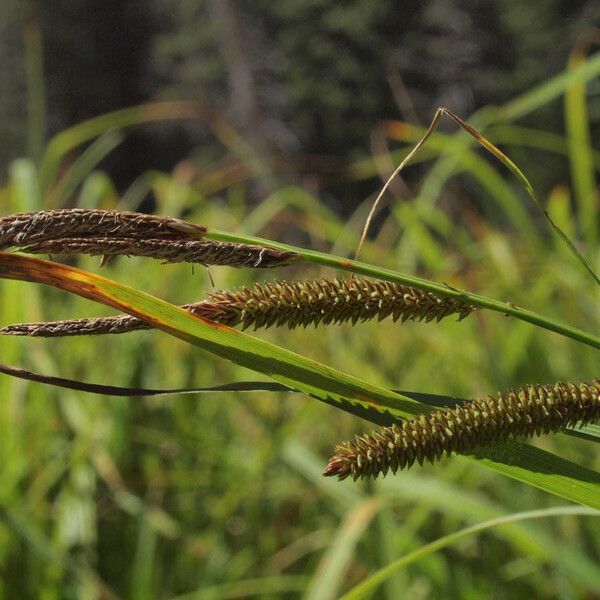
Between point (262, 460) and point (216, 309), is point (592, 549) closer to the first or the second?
point (262, 460)

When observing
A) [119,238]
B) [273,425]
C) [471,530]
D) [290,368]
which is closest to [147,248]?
[119,238]

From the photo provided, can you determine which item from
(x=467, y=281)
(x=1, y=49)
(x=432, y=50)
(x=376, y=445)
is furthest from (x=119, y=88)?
(x=376, y=445)

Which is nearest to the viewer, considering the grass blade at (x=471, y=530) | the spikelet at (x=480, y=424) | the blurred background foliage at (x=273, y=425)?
the spikelet at (x=480, y=424)

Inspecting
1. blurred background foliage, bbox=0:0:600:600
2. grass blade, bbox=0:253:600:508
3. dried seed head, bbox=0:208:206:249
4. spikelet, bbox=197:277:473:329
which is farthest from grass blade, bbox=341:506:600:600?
blurred background foliage, bbox=0:0:600:600

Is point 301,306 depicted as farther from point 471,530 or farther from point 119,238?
point 471,530

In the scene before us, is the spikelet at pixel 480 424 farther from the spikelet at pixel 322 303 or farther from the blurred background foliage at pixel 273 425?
the blurred background foliage at pixel 273 425

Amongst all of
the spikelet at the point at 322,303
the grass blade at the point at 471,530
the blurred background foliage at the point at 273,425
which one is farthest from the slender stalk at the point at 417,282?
the blurred background foliage at the point at 273,425
